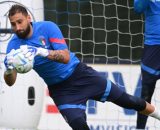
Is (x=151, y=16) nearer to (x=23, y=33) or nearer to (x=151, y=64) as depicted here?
(x=151, y=64)

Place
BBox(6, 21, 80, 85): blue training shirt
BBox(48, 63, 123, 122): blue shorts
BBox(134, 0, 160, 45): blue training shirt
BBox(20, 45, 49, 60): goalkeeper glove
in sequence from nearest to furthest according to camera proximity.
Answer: BBox(20, 45, 49, 60): goalkeeper glove → BBox(6, 21, 80, 85): blue training shirt → BBox(48, 63, 123, 122): blue shorts → BBox(134, 0, 160, 45): blue training shirt

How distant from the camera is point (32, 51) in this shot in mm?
5984

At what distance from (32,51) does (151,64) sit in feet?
5.37

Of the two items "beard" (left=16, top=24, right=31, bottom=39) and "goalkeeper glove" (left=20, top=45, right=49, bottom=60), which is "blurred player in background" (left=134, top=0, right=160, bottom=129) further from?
"goalkeeper glove" (left=20, top=45, right=49, bottom=60)

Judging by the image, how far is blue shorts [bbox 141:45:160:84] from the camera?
7.25m

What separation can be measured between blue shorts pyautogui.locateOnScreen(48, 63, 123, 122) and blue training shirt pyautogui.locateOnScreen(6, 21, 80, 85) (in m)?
0.08

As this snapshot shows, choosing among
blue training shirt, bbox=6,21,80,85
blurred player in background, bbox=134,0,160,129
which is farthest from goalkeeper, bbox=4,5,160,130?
blurred player in background, bbox=134,0,160,129

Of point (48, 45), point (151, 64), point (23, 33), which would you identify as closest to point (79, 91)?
point (48, 45)

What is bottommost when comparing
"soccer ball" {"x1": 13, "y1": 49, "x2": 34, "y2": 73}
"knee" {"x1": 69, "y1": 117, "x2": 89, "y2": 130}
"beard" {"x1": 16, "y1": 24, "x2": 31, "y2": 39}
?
"knee" {"x1": 69, "y1": 117, "x2": 89, "y2": 130}

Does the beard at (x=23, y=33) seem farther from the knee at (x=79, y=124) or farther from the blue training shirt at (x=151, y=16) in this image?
the blue training shirt at (x=151, y=16)

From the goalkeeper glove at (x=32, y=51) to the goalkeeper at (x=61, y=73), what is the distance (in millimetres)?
21

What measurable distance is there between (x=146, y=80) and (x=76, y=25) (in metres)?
1.91

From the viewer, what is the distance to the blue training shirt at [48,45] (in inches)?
250

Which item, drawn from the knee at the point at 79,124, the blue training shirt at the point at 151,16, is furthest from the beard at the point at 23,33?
the blue training shirt at the point at 151,16
